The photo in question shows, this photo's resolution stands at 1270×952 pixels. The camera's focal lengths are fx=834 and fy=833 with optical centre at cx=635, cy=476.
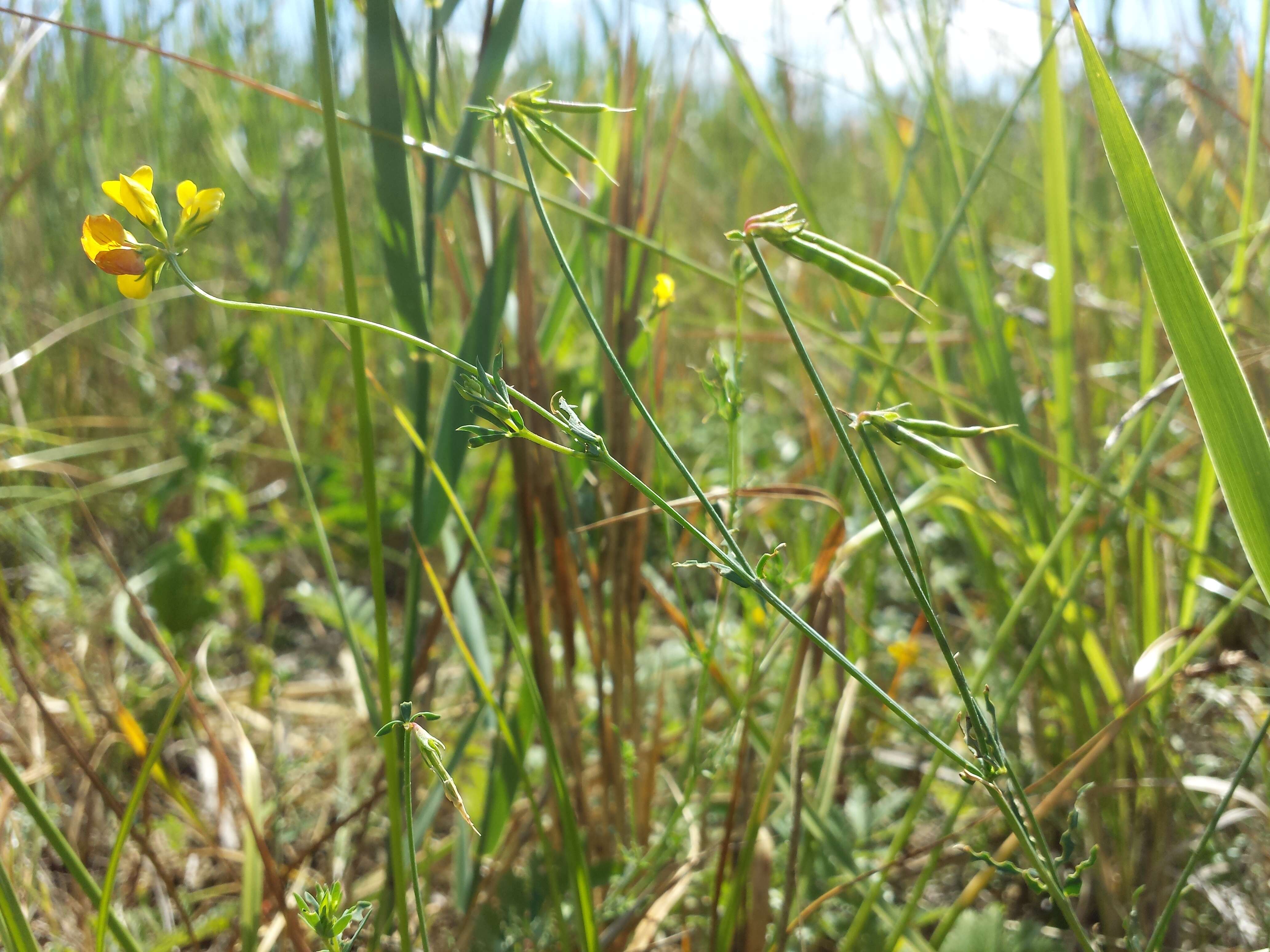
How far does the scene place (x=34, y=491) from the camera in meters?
1.24

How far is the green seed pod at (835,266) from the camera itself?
0.37m

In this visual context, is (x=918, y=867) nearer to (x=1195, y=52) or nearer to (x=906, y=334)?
(x=906, y=334)

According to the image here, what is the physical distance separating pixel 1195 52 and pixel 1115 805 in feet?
3.67

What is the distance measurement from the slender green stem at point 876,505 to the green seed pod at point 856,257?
4 cm

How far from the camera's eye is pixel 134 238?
39cm

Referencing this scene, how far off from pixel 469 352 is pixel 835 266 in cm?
33

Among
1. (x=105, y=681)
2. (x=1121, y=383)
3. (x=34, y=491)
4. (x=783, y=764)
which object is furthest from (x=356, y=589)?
(x=1121, y=383)

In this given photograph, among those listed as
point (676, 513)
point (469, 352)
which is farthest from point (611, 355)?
point (469, 352)

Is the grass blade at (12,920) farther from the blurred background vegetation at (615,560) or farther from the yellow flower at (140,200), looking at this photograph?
the yellow flower at (140,200)

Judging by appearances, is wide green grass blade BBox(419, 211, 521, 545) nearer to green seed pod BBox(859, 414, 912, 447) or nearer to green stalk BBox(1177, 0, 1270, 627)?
green seed pod BBox(859, 414, 912, 447)

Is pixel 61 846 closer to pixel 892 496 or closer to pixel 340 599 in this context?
pixel 340 599

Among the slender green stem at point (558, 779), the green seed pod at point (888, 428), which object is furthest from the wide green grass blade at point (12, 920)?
the green seed pod at point (888, 428)

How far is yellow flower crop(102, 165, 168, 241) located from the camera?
15.0 inches

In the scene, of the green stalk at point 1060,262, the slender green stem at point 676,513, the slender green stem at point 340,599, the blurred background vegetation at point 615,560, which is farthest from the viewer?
the green stalk at point 1060,262
